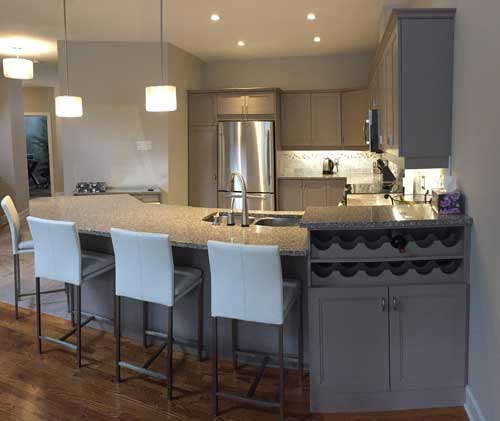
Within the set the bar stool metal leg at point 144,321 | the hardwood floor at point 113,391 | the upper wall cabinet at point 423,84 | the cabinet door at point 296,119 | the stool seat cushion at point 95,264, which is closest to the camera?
the hardwood floor at point 113,391

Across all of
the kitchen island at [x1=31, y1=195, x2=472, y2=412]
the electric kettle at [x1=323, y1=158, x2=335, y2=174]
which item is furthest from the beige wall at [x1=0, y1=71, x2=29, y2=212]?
the kitchen island at [x1=31, y1=195, x2=472, y2=412]

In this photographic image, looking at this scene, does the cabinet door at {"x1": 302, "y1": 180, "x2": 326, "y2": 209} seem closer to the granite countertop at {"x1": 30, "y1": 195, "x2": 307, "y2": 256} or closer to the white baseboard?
the granite countertop at {"x1": 30, "y1": 195, "x2": 307, "y2": 256}

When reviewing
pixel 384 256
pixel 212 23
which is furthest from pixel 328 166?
pixel 384 256

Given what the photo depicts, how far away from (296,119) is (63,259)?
5002mm

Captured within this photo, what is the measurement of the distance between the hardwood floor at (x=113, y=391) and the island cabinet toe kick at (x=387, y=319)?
130 mm

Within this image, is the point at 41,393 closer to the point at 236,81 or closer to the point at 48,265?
the point at 48,265

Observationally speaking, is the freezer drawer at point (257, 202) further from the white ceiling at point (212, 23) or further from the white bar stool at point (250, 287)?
the white bar stool at point (250, 287)

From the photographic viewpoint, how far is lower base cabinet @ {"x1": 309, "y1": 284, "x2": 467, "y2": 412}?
279cm

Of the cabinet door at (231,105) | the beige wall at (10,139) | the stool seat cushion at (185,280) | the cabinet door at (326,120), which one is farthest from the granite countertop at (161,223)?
the beige wall at (10,139)

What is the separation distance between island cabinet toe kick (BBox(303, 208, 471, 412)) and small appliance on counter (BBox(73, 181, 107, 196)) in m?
4.52

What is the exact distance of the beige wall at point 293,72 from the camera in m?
7.76

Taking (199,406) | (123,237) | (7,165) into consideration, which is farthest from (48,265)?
(7,165)

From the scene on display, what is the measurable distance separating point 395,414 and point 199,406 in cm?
109

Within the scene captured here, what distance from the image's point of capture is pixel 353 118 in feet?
24.7
